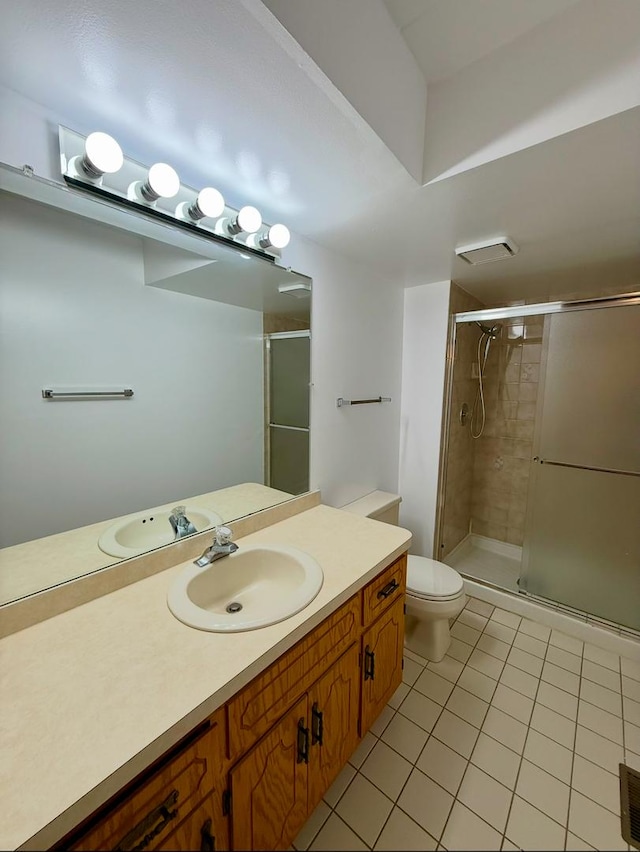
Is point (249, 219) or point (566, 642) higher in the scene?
point (249, 219)

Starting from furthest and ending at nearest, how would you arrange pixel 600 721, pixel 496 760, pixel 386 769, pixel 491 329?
pixel 491 329, pixel 600 721, pixel 386 769, pixel 496 760

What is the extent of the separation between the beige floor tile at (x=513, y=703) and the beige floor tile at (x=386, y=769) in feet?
1.49

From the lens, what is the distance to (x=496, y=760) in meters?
0.76

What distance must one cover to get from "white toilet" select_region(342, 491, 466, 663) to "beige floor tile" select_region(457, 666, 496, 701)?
146mm

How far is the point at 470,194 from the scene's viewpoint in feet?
3.83

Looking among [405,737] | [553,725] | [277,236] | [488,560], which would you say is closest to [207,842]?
[405,737]

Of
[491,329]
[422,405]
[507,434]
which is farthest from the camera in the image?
[507,434]

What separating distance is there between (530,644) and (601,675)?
292mm

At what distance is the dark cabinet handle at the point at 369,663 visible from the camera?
117 cm

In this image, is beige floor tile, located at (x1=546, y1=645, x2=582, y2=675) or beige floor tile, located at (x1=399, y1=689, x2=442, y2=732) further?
beige floor tile, located at (x1=546, y1=645, x2=582, y2=675)

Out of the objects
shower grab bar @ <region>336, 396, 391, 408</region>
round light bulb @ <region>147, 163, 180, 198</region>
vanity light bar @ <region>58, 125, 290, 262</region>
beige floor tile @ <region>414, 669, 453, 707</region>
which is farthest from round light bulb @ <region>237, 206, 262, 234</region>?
beige floor tile @ <region>414, 669, 453, 707</region>

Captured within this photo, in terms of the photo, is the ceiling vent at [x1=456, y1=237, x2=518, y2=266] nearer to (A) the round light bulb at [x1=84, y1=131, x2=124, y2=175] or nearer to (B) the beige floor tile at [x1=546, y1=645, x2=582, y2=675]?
(A) the round light bulb at [x1=84, y1=131, x2=124, y2=175]

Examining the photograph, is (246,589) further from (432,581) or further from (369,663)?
(432,581)

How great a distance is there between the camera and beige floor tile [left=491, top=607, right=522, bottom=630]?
6.61 feet
